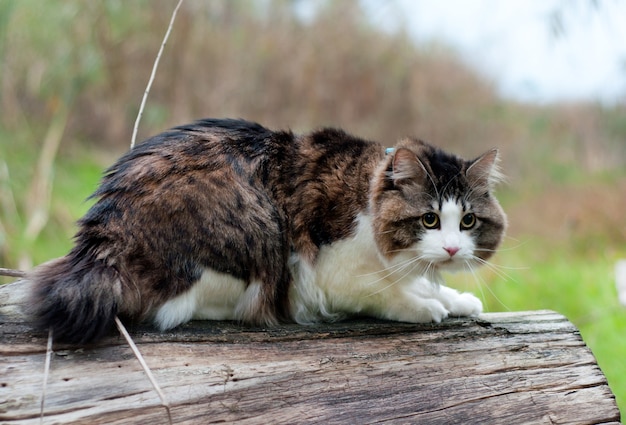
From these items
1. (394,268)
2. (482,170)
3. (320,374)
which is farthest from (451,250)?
(320,374)

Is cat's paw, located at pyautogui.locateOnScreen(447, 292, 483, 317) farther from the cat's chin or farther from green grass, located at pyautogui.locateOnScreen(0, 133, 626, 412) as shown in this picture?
green grass, located at pyautogui.locateOnScreen(0, 133, 626, 412)

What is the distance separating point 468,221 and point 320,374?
2.75ft

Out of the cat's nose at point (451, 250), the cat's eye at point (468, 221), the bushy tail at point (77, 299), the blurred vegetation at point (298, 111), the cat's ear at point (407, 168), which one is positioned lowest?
the bushy tail at point (77, 299)

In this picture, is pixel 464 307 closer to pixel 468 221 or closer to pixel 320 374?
pixel 468 221

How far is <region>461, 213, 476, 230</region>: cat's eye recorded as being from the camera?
7.35 ft

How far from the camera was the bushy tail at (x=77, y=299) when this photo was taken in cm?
172

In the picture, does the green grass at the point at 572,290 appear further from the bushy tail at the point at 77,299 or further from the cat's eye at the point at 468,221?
the bushy tail at the point at 77,299

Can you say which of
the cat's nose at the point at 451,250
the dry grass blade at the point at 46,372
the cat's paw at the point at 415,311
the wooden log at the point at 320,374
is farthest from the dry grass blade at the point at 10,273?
the cat's nose at the point at 451,250

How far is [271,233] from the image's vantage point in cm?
215

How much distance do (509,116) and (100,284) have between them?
7.46 meters

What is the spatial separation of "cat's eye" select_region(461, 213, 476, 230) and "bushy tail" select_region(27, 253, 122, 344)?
128 centimetres

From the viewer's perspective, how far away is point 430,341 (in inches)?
88.6

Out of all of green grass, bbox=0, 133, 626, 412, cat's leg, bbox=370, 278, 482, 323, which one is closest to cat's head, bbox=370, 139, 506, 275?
cat's leg, bbox=370, 278, 482, 323

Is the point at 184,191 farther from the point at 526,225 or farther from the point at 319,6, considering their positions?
the point at 526,225
